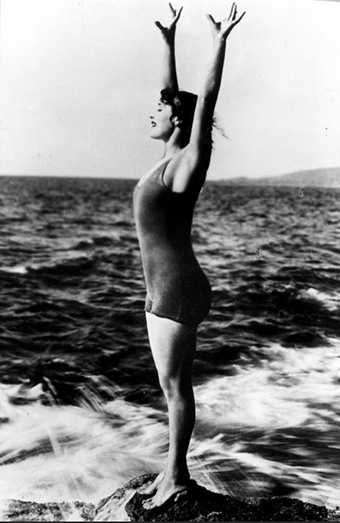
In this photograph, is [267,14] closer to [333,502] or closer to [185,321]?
[185,321]

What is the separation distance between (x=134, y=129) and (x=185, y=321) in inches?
34.3

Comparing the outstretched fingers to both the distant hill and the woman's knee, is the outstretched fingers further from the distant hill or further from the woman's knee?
Result: the woman's knee

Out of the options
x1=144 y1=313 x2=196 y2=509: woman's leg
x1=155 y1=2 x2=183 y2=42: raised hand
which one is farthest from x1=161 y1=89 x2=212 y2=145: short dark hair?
x1=144 y1=313 x2=196 y2=509: woman's leg

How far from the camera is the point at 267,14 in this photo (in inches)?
110

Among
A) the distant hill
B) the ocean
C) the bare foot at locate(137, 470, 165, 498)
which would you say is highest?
the distant hill

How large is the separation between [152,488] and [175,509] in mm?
119

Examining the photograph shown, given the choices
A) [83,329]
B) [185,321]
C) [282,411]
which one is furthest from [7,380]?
[282,411]

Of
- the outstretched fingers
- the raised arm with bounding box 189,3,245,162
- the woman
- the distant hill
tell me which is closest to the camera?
the raised arm with bounding box 189,3,245,162

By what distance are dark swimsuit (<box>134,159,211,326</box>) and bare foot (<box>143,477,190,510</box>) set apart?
0.62 metres

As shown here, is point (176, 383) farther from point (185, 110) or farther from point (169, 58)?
point (169, 58)

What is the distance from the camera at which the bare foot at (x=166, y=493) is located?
94.0 inches

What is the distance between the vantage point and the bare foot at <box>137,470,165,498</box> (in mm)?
2432

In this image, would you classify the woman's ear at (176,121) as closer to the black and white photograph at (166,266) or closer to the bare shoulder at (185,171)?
the black and white photograph at (166,266)

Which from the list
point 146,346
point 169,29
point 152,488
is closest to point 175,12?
point 169,29
